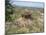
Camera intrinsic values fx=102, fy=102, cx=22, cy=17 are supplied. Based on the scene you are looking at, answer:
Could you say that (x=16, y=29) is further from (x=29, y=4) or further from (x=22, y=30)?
(x=29, y=4)

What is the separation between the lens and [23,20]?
59.3 inches

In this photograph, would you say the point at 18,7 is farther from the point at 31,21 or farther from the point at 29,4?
the point at 31,21

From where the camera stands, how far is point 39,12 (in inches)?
60.7

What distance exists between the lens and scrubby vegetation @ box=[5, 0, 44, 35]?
58.0 inches

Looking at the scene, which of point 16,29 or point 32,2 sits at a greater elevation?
point 32,2

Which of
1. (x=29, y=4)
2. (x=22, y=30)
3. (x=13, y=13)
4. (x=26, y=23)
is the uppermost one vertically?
(x=29, y=4)

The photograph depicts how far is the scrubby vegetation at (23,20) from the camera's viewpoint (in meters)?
1.47

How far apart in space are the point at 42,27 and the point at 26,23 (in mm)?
251

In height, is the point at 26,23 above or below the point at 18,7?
below
